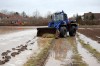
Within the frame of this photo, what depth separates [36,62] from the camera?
12.2 meters

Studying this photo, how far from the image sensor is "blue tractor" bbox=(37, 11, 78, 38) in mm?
27984

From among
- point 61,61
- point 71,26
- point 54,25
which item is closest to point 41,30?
point 54,25

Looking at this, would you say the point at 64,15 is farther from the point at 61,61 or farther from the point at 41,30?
the point at 61,61

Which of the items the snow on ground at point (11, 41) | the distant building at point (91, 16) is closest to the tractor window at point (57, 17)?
the snow on ground at point (11, 41)

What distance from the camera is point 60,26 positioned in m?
28.5

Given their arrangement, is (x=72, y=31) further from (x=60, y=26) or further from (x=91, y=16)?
(x=91, y=16)

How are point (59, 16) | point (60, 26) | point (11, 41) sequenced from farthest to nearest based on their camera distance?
point (59, 16)
point (60, 26)
point (11, 41)

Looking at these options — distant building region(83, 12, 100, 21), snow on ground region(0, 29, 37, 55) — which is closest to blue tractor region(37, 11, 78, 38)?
snow on ground region(0, 29, 37, 55)

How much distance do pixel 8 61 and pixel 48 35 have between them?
15.4m

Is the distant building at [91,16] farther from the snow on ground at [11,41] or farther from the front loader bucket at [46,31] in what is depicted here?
the snow on ground at [11,41]

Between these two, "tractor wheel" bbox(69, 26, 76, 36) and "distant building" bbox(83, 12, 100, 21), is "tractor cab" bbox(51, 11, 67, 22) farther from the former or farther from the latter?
"distant building" bbox(83, 12, 100, 21)

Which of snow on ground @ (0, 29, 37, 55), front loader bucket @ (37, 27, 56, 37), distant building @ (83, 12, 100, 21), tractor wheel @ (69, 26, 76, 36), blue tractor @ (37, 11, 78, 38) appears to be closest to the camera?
snow on ground @ (0, 29, 37, 55)

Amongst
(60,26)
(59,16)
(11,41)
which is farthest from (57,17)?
(11,41)

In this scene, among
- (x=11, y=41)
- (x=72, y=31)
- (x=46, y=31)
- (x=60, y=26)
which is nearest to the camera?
(x=11, y=41)
